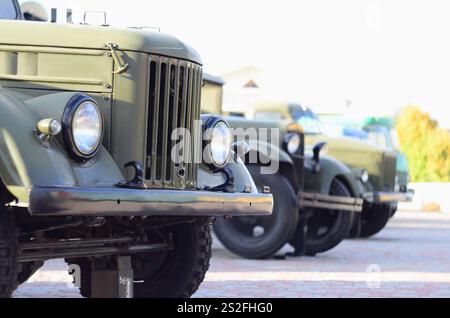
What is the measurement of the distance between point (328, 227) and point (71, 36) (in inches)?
288

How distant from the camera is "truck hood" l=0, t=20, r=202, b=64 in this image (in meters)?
6.09

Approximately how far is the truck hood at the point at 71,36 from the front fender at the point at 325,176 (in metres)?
6.86

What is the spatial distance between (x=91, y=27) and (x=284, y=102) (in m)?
9.19

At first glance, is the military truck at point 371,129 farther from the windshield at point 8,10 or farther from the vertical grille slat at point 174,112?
the vertical grille slat at point 174,112

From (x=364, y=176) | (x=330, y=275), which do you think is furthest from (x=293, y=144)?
(x=364, y=176)

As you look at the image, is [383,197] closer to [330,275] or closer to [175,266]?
[330,275]

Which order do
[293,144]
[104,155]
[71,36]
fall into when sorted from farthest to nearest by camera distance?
[293,144], [71,36], [104,155]

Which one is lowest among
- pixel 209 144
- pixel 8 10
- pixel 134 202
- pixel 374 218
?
pixel 374 218

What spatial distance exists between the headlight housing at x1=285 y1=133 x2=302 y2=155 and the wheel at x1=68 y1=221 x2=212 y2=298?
528 cm

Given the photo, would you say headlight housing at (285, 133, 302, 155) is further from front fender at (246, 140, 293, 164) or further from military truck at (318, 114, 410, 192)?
military truck at (318, 114, 410, 192)

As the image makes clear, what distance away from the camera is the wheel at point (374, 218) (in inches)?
629

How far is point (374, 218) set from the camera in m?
16.1
